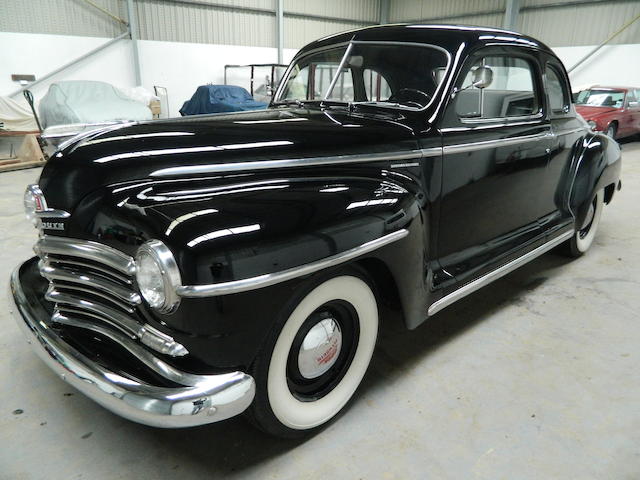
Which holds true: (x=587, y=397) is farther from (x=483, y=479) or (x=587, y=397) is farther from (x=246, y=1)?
(x=246, y=1)

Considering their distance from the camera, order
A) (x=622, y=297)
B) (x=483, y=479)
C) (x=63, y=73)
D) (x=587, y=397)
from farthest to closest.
A: (x=63, y=73) < (x=622, y=297) < (x=587, y=397) < (x=483, y=479)

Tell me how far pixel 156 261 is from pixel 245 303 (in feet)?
0.93

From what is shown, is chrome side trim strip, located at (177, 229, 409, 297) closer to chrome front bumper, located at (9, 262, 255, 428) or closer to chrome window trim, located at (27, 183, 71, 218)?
chrome front bumper, located at (9, 262, 255, 428)

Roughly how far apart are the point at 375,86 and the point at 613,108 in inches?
349

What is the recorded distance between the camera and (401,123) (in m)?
2.11

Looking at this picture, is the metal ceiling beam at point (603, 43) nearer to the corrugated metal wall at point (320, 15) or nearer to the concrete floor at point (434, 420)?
the corrugated metal wall at point (320, 15)

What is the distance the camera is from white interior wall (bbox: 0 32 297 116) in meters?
9.85

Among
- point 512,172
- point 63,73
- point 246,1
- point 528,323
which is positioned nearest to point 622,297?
point 528,323

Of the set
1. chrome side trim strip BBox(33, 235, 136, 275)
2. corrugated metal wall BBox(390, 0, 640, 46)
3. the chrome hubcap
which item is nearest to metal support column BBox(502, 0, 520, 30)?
corrugated metal wall BBox(390, 0, 640, 46)

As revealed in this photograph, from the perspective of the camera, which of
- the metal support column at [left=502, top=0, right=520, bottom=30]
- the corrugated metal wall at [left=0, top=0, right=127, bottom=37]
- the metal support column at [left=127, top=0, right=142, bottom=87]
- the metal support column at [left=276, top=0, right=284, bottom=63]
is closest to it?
the corrugated metal wall at [left=0, top=0, right=127, bottom=37]

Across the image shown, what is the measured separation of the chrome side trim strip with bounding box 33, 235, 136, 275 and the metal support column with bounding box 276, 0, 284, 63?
13.5 metres

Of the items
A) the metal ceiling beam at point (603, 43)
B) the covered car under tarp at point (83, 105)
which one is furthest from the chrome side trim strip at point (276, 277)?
the metal ceiling beam at point (603, 43)

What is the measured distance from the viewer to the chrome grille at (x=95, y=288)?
1.39m

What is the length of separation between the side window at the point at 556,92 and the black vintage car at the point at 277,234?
0.48 metres
